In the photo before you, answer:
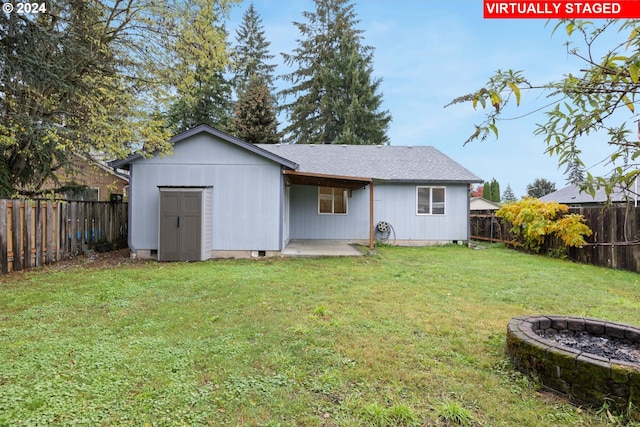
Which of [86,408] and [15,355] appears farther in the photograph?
[15,355]

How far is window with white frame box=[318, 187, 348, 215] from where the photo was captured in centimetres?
1261

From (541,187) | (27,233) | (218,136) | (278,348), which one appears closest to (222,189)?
(218,136)

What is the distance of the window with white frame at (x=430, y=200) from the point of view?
12.6 m

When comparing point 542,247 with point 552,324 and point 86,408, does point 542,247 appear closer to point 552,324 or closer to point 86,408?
point 552,324

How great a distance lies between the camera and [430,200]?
12570mm

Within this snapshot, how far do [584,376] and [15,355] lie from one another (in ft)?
15.5

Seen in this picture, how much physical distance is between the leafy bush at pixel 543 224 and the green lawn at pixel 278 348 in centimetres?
257

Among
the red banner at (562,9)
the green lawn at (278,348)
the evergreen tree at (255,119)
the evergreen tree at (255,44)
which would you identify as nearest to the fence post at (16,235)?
the green lawn at (278,348)

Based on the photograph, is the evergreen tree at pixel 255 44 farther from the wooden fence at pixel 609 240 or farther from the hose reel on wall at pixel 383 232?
the wooden fence at pixel 609 240

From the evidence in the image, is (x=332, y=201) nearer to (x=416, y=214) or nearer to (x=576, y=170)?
(x=416, y=214)

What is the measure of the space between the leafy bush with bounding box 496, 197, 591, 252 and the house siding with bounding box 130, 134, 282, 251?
752 centimetres

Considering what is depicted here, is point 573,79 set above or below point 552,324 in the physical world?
above

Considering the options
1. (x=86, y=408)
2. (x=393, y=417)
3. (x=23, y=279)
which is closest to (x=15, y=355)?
(x=86, y=408)

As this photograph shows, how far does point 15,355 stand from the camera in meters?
3.20
